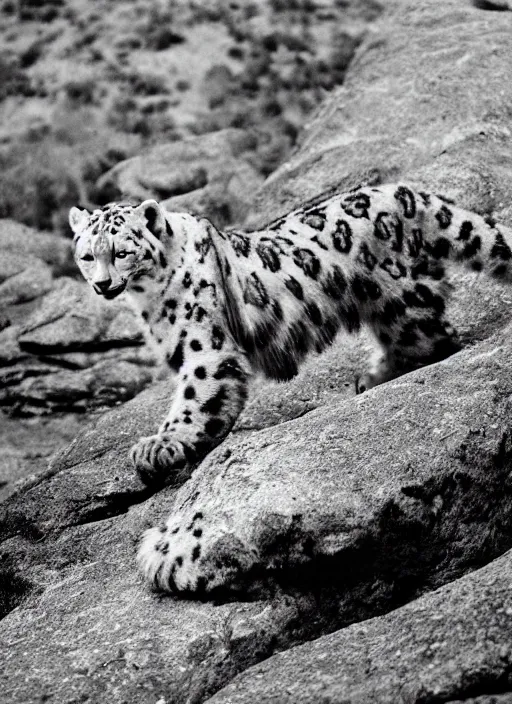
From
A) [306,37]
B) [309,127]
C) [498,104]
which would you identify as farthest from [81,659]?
[306,37]

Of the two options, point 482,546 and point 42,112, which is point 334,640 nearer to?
point 482,546

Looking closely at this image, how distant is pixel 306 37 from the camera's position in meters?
27.2

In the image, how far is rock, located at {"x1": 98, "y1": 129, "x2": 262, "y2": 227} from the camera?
16875 millimetres

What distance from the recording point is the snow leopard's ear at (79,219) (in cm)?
850

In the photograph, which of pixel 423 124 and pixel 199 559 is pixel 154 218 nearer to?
pixel 199 559

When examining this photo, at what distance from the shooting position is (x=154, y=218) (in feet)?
27.6

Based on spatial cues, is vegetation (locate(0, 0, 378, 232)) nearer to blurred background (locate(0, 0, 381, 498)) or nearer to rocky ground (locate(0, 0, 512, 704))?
blurred background (locate(0, 0, 381, 498))

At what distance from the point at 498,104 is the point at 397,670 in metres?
10.3

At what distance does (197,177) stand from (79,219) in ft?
32.0

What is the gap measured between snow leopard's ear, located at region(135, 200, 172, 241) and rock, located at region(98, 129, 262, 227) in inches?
299

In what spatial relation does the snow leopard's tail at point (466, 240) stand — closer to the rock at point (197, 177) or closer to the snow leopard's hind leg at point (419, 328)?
the snow leopard's hind leg at point (419, 328)

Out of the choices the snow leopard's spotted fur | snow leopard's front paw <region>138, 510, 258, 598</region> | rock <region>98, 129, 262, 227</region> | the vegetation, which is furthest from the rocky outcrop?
snow leopard's front paw <region>138, 510, 258, 598</region>

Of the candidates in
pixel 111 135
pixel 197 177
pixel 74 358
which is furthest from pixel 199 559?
pixel 111 135

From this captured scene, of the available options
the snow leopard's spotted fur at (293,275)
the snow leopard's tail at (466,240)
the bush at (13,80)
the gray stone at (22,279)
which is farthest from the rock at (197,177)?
the bush at (13,80)
